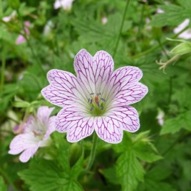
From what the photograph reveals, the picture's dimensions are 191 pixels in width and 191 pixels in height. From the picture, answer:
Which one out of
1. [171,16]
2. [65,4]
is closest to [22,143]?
[171,16]

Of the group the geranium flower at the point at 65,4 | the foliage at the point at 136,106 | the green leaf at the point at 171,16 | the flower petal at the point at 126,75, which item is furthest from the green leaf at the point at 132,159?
the geranium flower at the point at 65,4

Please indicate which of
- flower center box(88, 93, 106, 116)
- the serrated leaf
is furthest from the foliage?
flower center box(88, 93, 106, 116)

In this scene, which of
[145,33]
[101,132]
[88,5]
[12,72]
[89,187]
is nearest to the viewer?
[101,132]

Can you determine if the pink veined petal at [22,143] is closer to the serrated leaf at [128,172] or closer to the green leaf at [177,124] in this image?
the serrated leaf at [128,172]

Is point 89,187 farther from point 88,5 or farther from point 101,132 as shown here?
point 88,5

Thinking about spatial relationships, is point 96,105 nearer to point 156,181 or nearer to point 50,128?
point 50,128

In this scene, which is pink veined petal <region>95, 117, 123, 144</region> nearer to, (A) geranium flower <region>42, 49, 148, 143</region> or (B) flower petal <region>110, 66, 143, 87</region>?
(A) geranium flower <region>42, 49, 148, 143</region>

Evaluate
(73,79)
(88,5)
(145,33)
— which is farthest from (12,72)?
(73,79)
